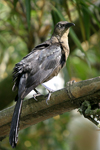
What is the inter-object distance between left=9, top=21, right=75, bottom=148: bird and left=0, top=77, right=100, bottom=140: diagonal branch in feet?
0.24

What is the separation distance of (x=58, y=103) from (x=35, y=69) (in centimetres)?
39

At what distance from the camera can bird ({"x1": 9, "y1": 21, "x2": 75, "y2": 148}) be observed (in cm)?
184

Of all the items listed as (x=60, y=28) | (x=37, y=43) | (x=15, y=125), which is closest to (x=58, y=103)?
(x=15, y=125)

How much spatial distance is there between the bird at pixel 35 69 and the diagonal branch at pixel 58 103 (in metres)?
0.07

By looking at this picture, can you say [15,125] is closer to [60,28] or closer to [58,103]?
[58,103]

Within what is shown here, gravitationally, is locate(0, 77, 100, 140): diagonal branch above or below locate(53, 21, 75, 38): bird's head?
below

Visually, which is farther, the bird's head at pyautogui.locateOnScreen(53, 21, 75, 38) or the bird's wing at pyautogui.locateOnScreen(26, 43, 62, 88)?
the bird's head at pyautogui.locateOnScreen(53, 21, 75, 38)

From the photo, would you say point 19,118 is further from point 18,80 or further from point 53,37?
point 53,37

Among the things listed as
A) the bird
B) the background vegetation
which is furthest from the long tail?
the background vegetation

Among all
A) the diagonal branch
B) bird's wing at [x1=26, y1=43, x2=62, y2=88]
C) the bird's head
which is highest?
the bird's head

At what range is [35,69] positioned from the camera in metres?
2.09

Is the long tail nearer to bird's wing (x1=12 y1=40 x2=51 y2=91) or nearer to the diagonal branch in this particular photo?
the diagonal branch

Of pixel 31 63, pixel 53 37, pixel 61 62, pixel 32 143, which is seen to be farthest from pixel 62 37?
pixel 32 143

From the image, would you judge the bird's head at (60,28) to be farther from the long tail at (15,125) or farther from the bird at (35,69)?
the long tail at (15,125)
